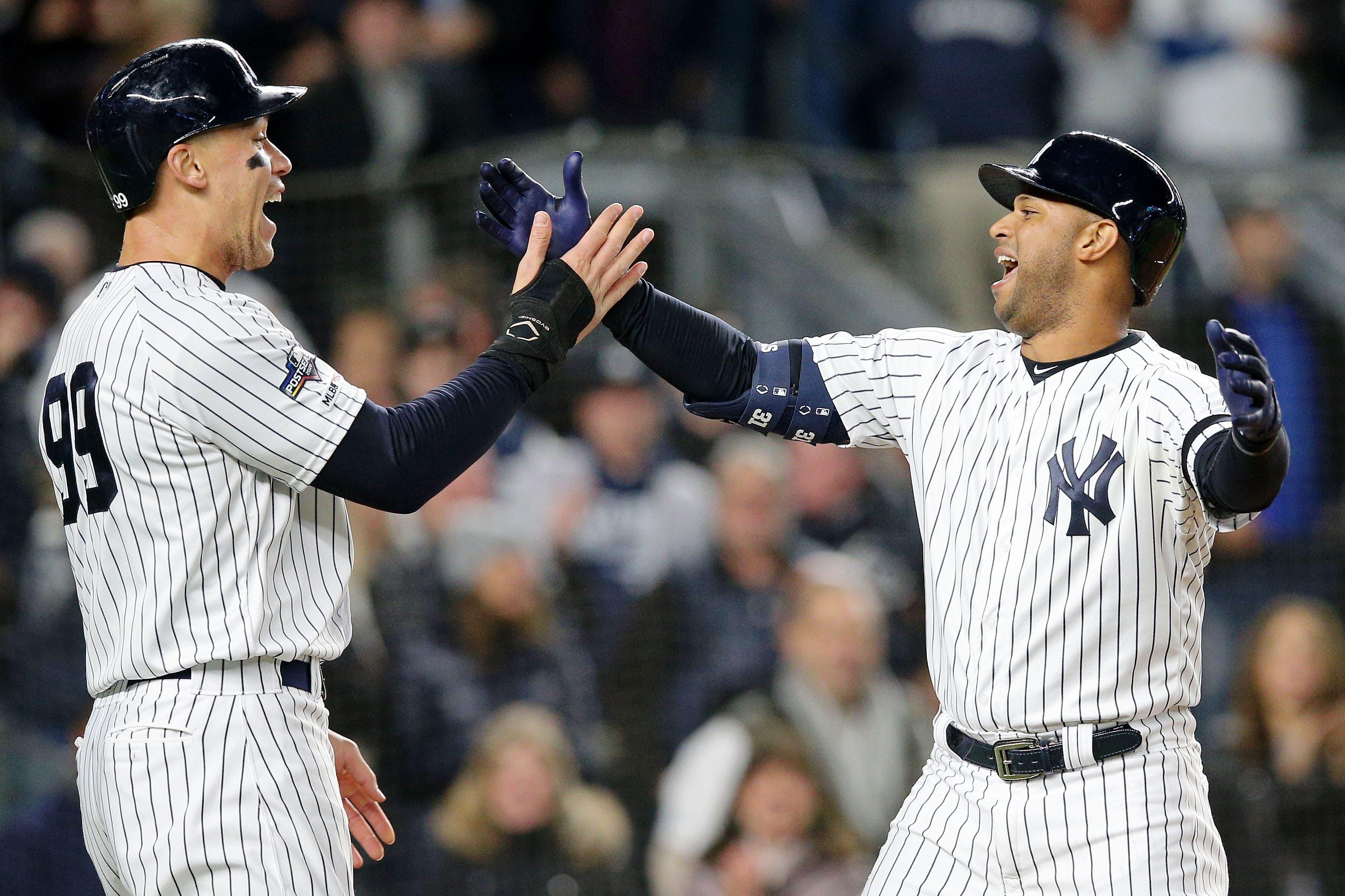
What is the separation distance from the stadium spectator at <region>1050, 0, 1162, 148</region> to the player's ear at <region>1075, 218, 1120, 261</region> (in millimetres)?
4731

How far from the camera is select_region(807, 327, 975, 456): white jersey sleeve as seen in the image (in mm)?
3361

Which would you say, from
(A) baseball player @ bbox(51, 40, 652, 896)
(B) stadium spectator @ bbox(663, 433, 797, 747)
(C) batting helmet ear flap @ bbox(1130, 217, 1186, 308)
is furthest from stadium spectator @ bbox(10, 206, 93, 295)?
(C) batting helmet ear flap @ bbox(1130, 217, 1186, 308)

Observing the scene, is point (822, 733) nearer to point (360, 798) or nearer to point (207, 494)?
point (360, 798)

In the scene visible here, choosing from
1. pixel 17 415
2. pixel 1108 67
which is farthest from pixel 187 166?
pixel 1108 67

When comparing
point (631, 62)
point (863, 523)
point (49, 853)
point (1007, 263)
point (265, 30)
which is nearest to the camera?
point (1007, 263)

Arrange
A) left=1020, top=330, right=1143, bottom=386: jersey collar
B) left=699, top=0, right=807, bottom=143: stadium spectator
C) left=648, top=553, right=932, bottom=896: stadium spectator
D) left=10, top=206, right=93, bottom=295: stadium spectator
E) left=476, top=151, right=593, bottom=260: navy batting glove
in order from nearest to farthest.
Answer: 1. left=1020, top=330, right=1143, bottom=386: jersey collar
2. left=476, top=151, right=593, bottom=260: navy batting glove
3. left=648, top=553, right=932, bottom=896: stadium spectator
4. left=10, top=206, right=93, bottom=295: stadium spectator
5. left=699, top=0, right=807, bottom=143: stadium spectator

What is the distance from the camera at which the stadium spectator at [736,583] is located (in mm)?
5965

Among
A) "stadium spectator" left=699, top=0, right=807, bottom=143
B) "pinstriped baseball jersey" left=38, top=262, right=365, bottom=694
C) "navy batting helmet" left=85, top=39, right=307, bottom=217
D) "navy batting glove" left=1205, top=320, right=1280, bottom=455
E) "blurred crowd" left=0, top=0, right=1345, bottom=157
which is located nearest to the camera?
"navy batting glove" left=1205, top=320, right=1280, bottom=455

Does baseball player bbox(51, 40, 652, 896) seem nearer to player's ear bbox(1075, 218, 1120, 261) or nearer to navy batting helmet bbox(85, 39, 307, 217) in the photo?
navy batting helmet bbox(85, 39, 307, 217)

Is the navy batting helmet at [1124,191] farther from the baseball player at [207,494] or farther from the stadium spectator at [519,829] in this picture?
the stadium spectator at [519,829]

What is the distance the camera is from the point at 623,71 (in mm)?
8398

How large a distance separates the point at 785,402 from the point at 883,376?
8.0 inches

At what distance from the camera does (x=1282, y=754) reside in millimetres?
5777

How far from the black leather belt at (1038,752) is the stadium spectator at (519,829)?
269cm
